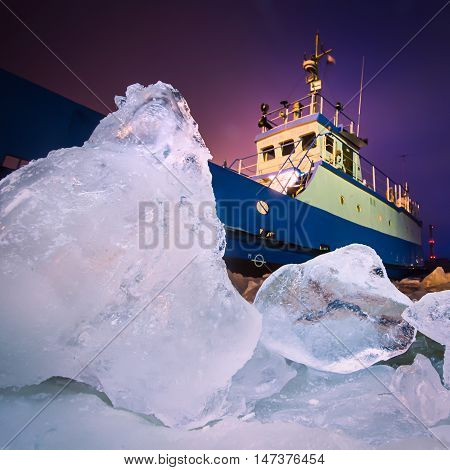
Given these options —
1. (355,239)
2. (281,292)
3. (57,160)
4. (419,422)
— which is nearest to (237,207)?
(281,292)

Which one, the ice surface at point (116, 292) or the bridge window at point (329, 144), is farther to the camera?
the bridge window at point (329, 144)

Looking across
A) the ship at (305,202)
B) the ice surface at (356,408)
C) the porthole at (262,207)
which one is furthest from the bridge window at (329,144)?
the ice surface at (356,408)

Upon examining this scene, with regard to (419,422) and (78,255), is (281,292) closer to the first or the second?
(419,422)

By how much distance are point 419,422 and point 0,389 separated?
169 cm

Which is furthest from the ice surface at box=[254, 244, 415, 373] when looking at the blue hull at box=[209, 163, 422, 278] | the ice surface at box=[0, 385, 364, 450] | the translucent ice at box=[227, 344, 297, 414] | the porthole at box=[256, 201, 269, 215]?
the porthole at box=[256, 201, 269, 215]

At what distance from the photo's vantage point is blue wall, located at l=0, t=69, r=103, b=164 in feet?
8.60

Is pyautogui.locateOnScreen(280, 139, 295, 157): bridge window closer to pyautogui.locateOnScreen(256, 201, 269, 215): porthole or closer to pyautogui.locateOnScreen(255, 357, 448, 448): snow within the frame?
pyautogui.locateOnScreen(256, 201, 269, 215): porthole

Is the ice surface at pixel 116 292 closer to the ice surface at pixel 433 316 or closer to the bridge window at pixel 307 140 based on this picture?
the ice surface at pixel 433 316

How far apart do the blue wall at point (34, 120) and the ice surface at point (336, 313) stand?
263cm

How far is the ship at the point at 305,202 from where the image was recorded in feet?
15.6

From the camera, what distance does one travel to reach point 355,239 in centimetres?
752

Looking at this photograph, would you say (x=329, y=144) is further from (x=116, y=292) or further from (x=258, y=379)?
(x=116, y=292)

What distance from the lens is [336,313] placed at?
1674mm
